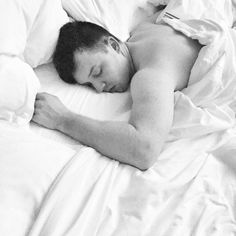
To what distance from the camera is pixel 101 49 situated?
4.53 ft

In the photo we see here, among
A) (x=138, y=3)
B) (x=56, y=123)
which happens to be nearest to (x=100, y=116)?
(x=56, y=123)

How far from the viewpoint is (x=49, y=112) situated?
1180 mm

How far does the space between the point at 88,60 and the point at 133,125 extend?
0.34m

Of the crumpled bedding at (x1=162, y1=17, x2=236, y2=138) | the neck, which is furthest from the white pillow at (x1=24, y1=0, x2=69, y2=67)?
the crumpled bedding at (x1=162, y1=17, x2=236, y2=138)

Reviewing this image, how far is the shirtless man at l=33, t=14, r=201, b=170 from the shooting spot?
1101 millimetres

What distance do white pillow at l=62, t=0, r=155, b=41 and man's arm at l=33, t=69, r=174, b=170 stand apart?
41 centimetres

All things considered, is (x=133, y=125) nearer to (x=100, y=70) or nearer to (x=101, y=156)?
(x=101, y=156)

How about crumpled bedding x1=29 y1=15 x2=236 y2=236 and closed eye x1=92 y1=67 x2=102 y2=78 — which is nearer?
crumpled bedding x1=29 y1=15 x2=236 y2=236

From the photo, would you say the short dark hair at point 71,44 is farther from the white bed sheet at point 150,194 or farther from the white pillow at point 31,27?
the white bed sheet at point 150,194

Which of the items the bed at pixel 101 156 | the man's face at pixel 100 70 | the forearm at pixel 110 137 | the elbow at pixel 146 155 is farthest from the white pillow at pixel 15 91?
the elbow at pixel 146 155

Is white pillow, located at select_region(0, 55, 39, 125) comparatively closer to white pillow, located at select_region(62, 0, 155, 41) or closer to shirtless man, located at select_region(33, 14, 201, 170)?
shirtless man, located at select_region(33, 14, 201, 170)

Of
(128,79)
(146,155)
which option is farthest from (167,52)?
(146,155)

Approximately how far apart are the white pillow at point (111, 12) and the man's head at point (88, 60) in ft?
0.45

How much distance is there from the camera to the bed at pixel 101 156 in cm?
89
